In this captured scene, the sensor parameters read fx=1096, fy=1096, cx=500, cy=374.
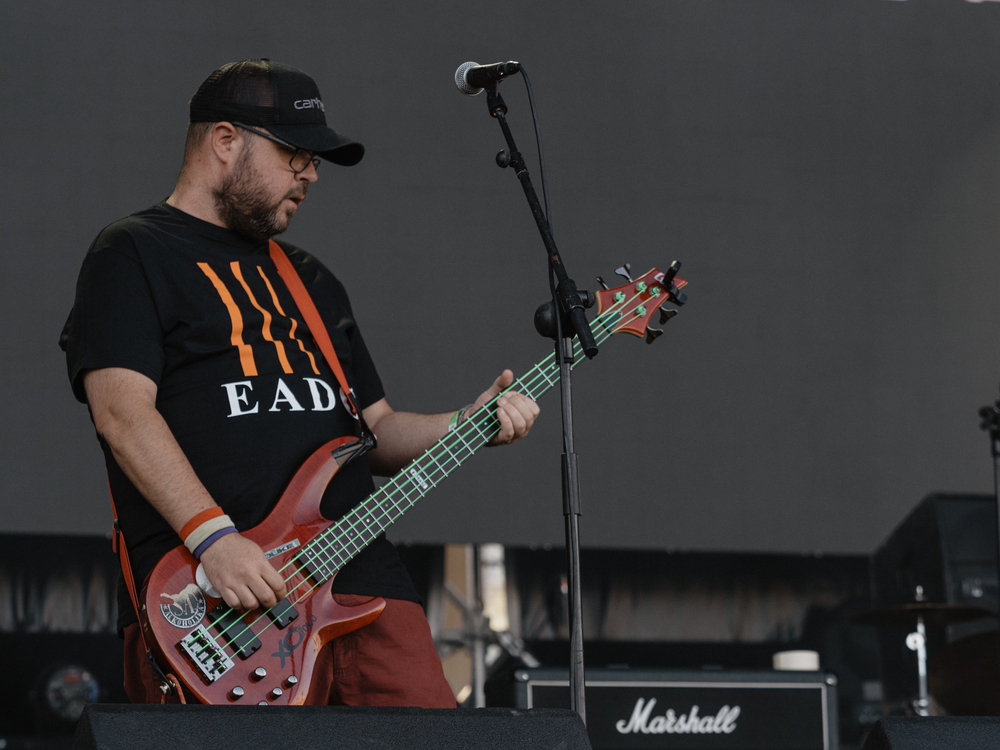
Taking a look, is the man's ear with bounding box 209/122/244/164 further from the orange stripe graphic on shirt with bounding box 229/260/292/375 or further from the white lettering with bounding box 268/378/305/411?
the white lettering with bounding box 268/378/305/411

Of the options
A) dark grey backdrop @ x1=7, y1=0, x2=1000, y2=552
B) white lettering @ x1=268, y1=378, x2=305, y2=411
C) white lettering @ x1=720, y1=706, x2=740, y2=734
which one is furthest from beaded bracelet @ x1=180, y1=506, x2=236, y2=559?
dark grey backdrop @ x1=7, y1=0, x2=1000, y2=552

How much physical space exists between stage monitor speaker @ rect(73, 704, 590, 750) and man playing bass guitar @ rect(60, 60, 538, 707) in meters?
0.54

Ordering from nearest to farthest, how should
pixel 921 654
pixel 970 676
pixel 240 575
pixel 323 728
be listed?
pixel 323 728, pixel 240 575, pixel 970 676, pixel 921 654

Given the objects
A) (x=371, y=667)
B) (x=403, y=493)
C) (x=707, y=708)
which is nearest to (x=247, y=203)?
(x=403, y=493)

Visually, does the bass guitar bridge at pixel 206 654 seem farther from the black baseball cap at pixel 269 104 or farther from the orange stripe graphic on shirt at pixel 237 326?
the black baseball cap at pixel 269 104

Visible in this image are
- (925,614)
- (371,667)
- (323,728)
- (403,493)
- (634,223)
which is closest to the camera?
(323,728)

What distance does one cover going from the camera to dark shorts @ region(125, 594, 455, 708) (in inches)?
70.2

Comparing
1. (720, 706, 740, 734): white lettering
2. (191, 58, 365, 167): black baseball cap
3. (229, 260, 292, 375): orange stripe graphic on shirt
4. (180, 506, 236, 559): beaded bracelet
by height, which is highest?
(191, 58, 365, 167): black baseball cap

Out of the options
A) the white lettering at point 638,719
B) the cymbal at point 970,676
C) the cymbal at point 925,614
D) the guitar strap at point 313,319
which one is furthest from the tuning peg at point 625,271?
the cymbal at point 925,614

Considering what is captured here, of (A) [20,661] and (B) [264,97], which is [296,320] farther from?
(A) [20,661]

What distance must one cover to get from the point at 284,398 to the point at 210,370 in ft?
0.43

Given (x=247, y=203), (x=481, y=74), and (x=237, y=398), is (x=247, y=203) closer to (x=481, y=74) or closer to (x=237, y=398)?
(x=237, y=398)

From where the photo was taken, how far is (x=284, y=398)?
1864mm

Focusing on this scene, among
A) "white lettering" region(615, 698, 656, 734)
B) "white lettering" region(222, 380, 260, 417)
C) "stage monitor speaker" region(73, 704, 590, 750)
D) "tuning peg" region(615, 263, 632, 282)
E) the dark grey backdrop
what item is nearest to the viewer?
"stage monitor speaker" region(73, 704, 590, 750)
